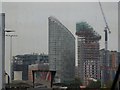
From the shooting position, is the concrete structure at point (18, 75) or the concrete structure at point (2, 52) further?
the concrete structure at point (18, 75)

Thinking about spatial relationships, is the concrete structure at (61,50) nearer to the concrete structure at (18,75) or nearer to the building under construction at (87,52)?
the building under construction at (87,52)

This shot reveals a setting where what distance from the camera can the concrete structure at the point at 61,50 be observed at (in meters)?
4.68

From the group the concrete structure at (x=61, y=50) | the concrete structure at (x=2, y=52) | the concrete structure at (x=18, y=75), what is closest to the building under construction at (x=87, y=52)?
the concrete structure at (x=61, y=50)

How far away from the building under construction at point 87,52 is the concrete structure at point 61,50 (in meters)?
0.16

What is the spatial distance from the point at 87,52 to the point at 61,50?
506 mm

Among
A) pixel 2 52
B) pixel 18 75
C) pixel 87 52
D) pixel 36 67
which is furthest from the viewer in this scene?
pixel 87 52

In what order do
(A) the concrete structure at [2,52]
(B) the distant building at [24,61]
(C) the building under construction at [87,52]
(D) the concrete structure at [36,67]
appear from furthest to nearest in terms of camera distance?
(C) the building under construction at [87,52] → (B) the distant building at [24,61] → (D) the concrete structure at [36,67] → (A) the concrete structure at [2,52]

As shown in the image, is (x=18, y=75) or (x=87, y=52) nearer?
(x=18, y=75)

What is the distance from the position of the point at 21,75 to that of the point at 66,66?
913mm

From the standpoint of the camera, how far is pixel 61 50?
4.70 meters

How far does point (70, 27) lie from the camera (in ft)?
16.3

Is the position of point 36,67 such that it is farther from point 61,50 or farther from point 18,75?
point 61,50

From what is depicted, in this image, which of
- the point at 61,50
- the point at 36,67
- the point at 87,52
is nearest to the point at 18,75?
the point at 36,67

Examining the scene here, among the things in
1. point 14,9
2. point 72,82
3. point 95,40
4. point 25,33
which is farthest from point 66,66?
point 14,9
